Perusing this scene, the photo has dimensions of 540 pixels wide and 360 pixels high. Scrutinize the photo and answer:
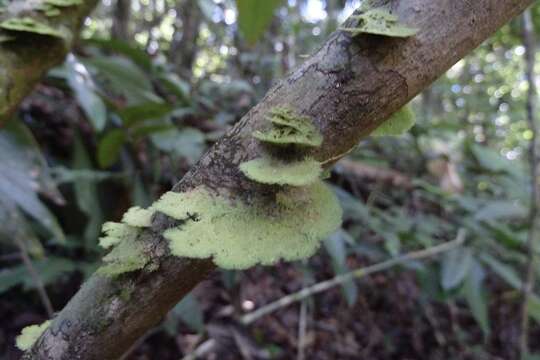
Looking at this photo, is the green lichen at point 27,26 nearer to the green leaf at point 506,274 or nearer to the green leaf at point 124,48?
the green leaf at point 124,48

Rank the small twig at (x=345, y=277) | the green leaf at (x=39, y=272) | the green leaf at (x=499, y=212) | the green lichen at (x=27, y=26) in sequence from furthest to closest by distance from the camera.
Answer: the green leaf at (x=499, y=212), the small twig at (x=345, y=277), the green leaf at (x=39, y=272), the green lichen at (x=27, y=26)

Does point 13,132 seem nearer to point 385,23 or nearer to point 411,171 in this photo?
point 385,23

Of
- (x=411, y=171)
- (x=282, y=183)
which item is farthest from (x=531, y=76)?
(x=282, y=183)

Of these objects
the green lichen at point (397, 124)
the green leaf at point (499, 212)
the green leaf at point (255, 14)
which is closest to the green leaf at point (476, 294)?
the green leaf at point (499, 212)

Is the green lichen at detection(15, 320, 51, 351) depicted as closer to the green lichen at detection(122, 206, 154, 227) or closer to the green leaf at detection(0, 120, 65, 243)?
the green lichen at detection(122, 206, 154, 227)

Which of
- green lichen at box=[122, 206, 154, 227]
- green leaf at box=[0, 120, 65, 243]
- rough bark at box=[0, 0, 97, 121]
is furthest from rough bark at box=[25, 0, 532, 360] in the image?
green leaf at box=[0, 120, 65, 243]
